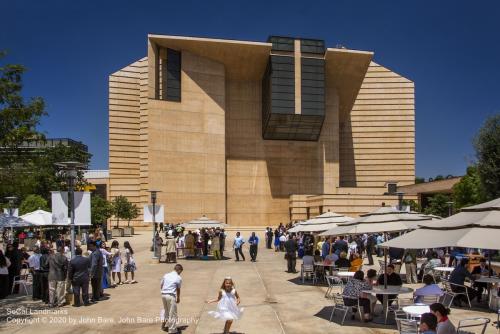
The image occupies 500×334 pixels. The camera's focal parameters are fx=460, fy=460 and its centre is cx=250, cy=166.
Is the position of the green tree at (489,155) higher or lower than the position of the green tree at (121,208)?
higher

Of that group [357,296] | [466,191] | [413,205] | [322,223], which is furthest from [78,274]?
[413,205]

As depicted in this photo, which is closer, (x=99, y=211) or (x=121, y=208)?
(x=99, y=211)

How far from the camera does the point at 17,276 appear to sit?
13625mm

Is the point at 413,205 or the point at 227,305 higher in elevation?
the point at 413,205

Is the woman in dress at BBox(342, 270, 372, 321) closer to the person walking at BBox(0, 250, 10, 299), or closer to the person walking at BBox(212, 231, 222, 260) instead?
the person walking at BBox(0, 250, 10, 299)

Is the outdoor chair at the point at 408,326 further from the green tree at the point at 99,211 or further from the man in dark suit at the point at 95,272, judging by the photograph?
the green tree at the point at 99,211

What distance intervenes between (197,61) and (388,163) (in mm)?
29386

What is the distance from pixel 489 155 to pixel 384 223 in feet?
51.9

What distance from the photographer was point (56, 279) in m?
11.4

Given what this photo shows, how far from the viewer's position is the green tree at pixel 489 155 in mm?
24594

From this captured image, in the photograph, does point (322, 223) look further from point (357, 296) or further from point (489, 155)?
point (489, 155)

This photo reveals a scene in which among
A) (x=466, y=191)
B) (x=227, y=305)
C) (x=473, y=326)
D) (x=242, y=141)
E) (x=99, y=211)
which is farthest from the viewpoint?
(x=242, y=141)

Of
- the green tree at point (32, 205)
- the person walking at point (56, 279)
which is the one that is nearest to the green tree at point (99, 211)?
the green tree at point (32, 205)

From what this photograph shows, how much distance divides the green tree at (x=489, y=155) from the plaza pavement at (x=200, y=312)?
47.9ft
